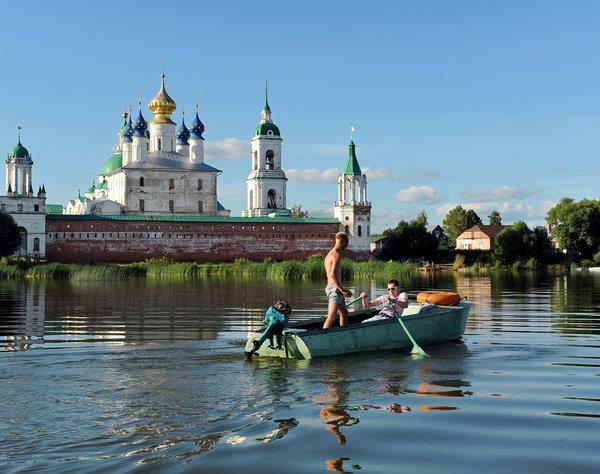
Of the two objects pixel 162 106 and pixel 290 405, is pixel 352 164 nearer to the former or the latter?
pixel 162 106

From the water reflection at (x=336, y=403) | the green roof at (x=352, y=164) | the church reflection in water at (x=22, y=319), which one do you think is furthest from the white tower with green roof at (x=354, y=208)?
the water reflection at (x=336, y=403)

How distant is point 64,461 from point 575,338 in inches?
387

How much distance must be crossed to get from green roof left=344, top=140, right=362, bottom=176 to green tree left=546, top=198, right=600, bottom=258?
52.4ft

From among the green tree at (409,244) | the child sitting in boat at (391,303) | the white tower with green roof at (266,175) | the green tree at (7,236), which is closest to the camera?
the child sitting in boat at (391,303)

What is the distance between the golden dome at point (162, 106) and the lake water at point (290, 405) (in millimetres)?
56594

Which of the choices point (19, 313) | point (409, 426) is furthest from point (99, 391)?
point (19, 313)

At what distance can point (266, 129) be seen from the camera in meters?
71.4

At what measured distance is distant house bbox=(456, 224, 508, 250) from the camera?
8551cm

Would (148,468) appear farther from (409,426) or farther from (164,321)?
(164,321)

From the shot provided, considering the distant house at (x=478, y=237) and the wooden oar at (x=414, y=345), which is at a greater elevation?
the distant house at (x=478, y=237)

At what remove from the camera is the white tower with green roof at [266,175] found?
7069 cm

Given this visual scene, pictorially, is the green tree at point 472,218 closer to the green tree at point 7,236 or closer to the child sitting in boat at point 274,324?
the green tree at point 7,236

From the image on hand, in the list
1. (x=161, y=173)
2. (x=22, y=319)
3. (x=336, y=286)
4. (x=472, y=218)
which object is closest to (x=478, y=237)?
(x=472, y=218)

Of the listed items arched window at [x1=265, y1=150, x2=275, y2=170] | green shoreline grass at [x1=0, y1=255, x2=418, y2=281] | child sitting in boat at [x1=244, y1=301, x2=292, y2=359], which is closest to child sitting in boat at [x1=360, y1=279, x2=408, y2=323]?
child sitting in boat at [x1=244, y1=301, x2=292, y2=359]
